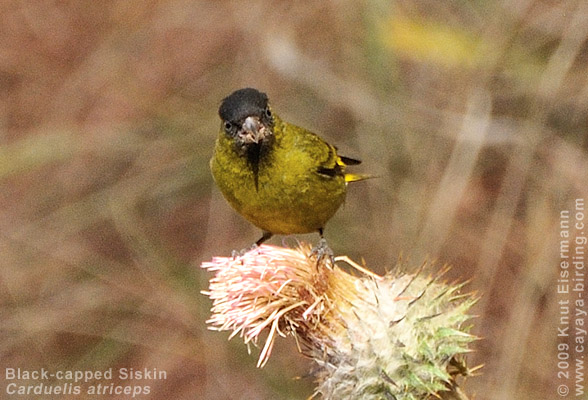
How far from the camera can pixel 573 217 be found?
4.53 meters

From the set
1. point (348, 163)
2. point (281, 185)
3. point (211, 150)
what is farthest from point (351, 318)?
point (211, 150)

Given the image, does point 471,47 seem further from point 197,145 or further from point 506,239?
point 197,145

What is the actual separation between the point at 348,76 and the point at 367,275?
327 centimetres

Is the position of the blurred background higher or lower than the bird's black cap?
higher

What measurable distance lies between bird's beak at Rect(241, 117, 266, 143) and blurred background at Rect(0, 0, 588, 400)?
6.79ft

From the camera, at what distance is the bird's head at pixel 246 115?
303 centimetres

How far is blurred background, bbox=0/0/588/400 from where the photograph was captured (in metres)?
4.98

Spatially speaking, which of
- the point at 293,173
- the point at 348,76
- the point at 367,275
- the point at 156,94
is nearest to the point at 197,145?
the point at 156,94

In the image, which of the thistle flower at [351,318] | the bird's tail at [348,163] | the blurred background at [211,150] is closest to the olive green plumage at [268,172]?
the bird's tail at [348,163]

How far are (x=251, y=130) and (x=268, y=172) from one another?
0.27m

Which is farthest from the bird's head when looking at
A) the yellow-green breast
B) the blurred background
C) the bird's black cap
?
the blurred background

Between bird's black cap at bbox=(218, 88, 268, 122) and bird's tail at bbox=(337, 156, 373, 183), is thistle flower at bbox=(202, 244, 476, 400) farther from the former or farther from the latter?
bird's tail at bbox=(337, 156, 373, 183)

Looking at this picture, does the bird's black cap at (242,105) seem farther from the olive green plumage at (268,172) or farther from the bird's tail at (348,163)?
the bird's tail at (348,163)

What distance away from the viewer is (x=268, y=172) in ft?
10.6
